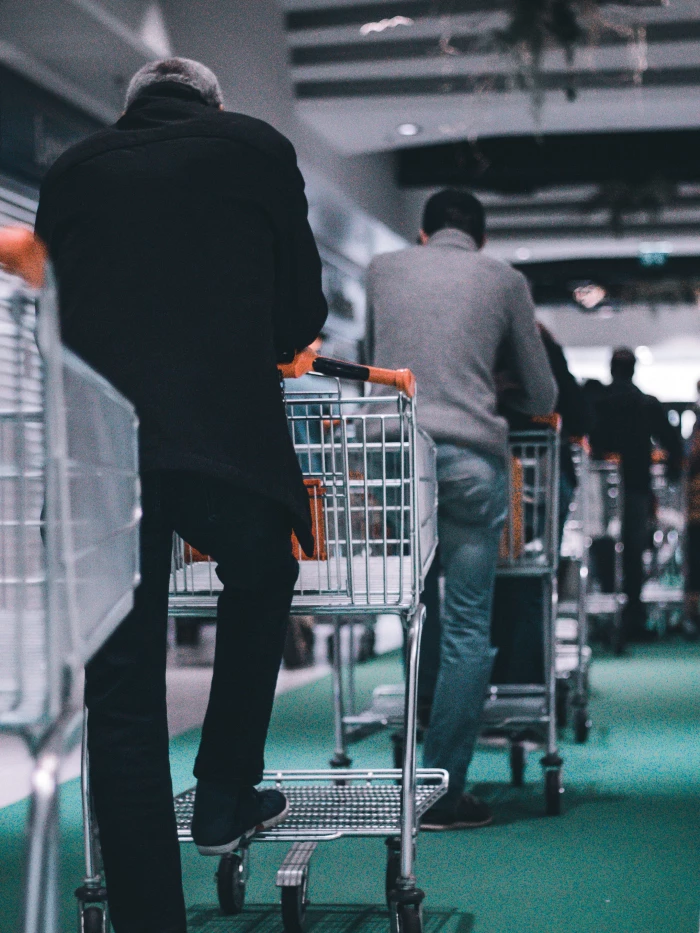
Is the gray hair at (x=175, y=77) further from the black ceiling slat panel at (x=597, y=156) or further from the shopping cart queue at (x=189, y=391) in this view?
the black ceiling slat panel at (x=597, y=156)

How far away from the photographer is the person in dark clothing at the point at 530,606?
4.24 meters

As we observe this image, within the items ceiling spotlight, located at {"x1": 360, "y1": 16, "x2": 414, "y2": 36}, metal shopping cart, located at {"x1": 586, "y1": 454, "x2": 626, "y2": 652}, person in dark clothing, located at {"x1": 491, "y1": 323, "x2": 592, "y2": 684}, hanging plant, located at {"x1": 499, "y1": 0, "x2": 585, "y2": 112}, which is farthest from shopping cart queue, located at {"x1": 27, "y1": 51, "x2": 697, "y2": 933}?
ceiling spotlight, located at {"x1": 360, "y1": 16, "x2": 414, "y2": 36}

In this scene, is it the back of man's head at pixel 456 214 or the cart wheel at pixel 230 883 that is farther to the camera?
the back of man's head at pixel 456 214

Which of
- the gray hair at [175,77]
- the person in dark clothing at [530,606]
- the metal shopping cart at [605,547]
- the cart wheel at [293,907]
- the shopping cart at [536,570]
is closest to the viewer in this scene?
the gray hair at [175,77]

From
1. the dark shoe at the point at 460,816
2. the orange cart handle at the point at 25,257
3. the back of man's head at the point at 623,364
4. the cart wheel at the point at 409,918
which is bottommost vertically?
the dark shoe at the point at 460,816

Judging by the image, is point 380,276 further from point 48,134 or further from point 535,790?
point 48,134

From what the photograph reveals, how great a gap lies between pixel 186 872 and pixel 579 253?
12456 millimetres

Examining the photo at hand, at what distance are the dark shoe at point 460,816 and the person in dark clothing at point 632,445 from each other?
4794 millimetres

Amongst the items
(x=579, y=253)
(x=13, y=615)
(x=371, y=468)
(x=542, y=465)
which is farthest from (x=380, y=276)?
(x=579, y=253)

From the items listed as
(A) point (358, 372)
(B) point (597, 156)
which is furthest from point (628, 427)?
(A) point (358, 372)

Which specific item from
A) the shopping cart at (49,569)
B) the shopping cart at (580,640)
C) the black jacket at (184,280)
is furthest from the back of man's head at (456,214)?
the shopping cart at (49,569)

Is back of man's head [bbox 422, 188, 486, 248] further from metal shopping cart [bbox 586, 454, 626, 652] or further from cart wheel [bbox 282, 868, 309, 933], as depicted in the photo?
metal shopping cart [bbox 586, 454, 626, 652]

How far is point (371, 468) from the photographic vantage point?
299cm

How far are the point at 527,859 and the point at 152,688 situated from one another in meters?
1.36
